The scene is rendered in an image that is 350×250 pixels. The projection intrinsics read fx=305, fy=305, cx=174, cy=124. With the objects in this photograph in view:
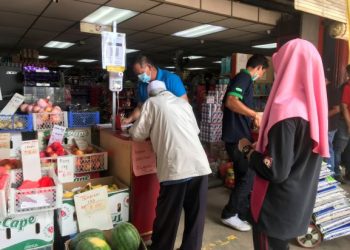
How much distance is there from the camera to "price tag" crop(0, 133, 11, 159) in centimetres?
270

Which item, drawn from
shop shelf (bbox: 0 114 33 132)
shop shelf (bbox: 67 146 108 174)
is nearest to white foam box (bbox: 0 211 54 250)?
shop shelf (bbox: 67 146 108 174)

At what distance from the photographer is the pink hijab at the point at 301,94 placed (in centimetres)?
149

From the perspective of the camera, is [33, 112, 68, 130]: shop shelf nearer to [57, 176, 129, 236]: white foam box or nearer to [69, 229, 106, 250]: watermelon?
[57, 176, 129, 236]: white foam box

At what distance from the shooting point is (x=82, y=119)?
10.1ft

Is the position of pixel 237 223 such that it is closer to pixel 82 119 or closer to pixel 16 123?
pixel 82 119

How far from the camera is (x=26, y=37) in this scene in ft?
24.7

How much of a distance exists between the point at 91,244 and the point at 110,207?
0.56 metres

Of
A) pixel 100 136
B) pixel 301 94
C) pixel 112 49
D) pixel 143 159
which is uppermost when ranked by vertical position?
pixel 112 49

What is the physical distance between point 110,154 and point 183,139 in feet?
3.16

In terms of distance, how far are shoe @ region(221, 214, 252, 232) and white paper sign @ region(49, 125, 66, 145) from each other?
185 cm

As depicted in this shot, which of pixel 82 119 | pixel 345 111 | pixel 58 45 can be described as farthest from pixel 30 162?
pixel 58 45

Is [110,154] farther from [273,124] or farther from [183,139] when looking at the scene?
[273,124]

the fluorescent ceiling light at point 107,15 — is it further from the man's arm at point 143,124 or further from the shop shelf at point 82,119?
the man's arm at point 143,124

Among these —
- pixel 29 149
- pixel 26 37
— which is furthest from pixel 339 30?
pixel 26 37
